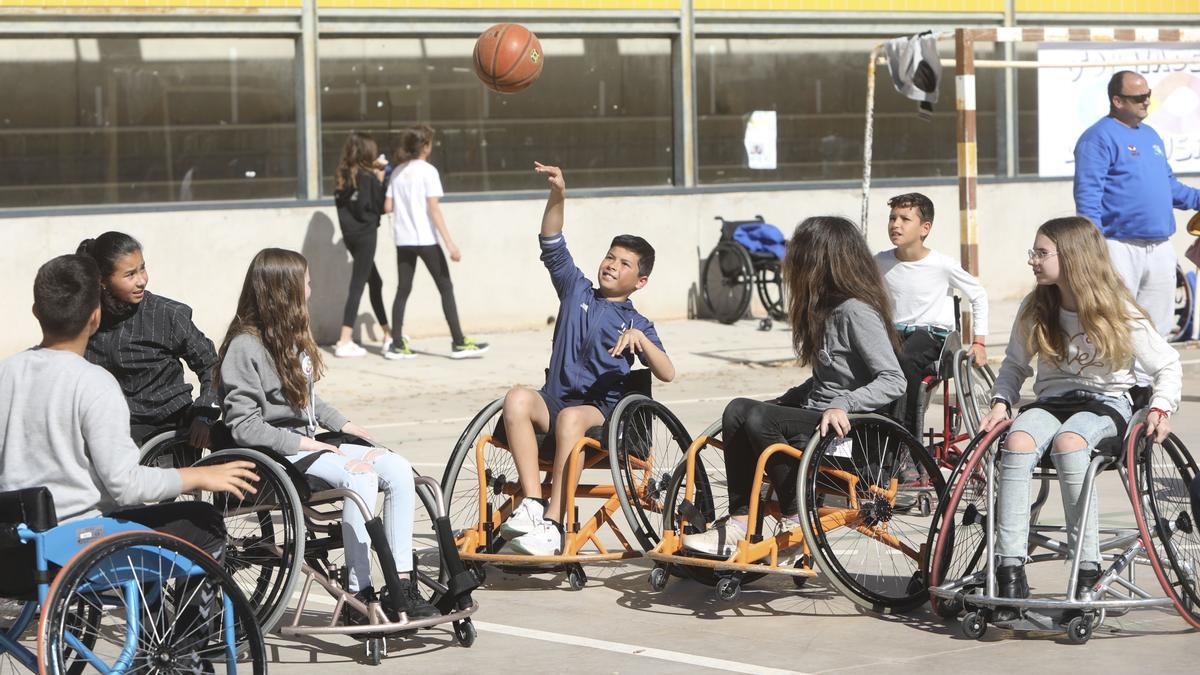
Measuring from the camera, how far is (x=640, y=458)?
6.88 meters

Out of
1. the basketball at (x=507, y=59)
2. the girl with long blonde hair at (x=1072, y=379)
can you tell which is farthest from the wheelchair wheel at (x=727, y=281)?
the girl with long blonde hair at (x=1072, y=379)

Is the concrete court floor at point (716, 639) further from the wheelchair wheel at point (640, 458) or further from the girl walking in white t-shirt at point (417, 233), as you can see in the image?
the girl walking in white t-shirt at point (417, 233)

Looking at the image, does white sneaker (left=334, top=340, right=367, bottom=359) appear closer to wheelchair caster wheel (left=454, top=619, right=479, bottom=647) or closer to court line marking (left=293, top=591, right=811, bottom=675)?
court line marking (left=293, top=591, right=811, bottom=675)

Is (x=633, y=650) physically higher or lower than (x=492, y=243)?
lower

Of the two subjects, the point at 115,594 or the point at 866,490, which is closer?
the point at 115,594

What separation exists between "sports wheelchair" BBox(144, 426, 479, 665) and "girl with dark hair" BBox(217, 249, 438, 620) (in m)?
0.06

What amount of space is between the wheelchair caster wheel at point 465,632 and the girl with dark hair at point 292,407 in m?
0.15

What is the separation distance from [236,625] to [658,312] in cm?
1124

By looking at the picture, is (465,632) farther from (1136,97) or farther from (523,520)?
(1136,97)

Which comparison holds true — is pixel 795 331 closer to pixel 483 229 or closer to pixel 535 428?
pixel 535 428

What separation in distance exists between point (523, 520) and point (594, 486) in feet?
1.37

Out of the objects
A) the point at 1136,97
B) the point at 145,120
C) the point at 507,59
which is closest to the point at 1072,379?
the point at 1136,97

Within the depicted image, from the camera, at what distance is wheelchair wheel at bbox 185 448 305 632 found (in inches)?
225

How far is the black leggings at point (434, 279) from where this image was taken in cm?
1384
